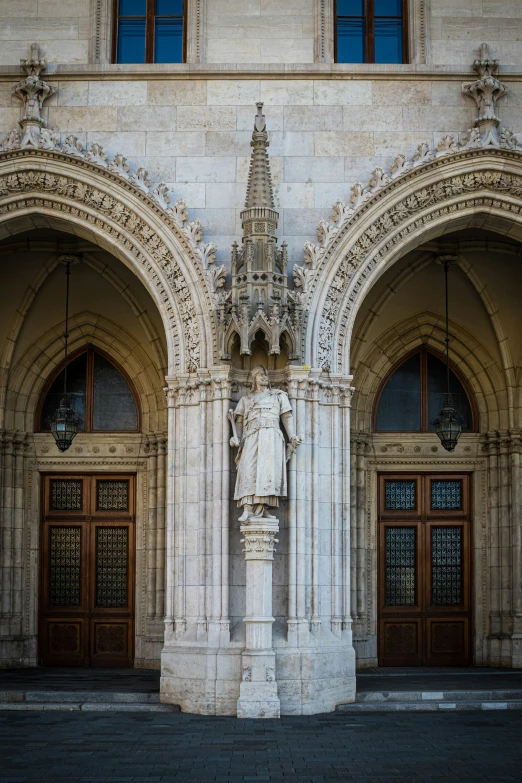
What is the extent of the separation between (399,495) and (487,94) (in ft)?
20.6

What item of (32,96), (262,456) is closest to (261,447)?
(262,456)

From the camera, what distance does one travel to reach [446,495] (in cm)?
1795

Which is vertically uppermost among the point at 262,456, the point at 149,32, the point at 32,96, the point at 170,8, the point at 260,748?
the point at 170,8

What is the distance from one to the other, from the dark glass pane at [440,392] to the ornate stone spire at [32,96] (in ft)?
23.2

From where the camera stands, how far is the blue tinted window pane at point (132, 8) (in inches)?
595

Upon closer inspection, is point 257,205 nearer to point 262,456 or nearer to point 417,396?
point 262,456

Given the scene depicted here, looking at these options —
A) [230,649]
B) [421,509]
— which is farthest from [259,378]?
[421,509]

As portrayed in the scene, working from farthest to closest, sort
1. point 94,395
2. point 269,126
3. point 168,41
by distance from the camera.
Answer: point 94,395, point 168,41, point 269,126

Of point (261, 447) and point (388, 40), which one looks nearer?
point (261, 447)

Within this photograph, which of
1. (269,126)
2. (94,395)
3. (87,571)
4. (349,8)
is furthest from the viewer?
(94,395)

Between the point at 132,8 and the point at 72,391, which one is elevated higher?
the point at 132,8

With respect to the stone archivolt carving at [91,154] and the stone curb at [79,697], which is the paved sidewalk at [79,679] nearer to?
the stone curb at [79,697]

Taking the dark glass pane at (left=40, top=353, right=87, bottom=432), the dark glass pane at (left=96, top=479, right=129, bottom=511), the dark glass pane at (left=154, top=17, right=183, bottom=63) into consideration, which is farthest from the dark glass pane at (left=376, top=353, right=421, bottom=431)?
the dark glass pane at (left=154, top=17, right=183, bottom=63)

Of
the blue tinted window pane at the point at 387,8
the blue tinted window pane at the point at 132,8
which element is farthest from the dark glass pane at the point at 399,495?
the blue tinted window pane at the point at 132,8
